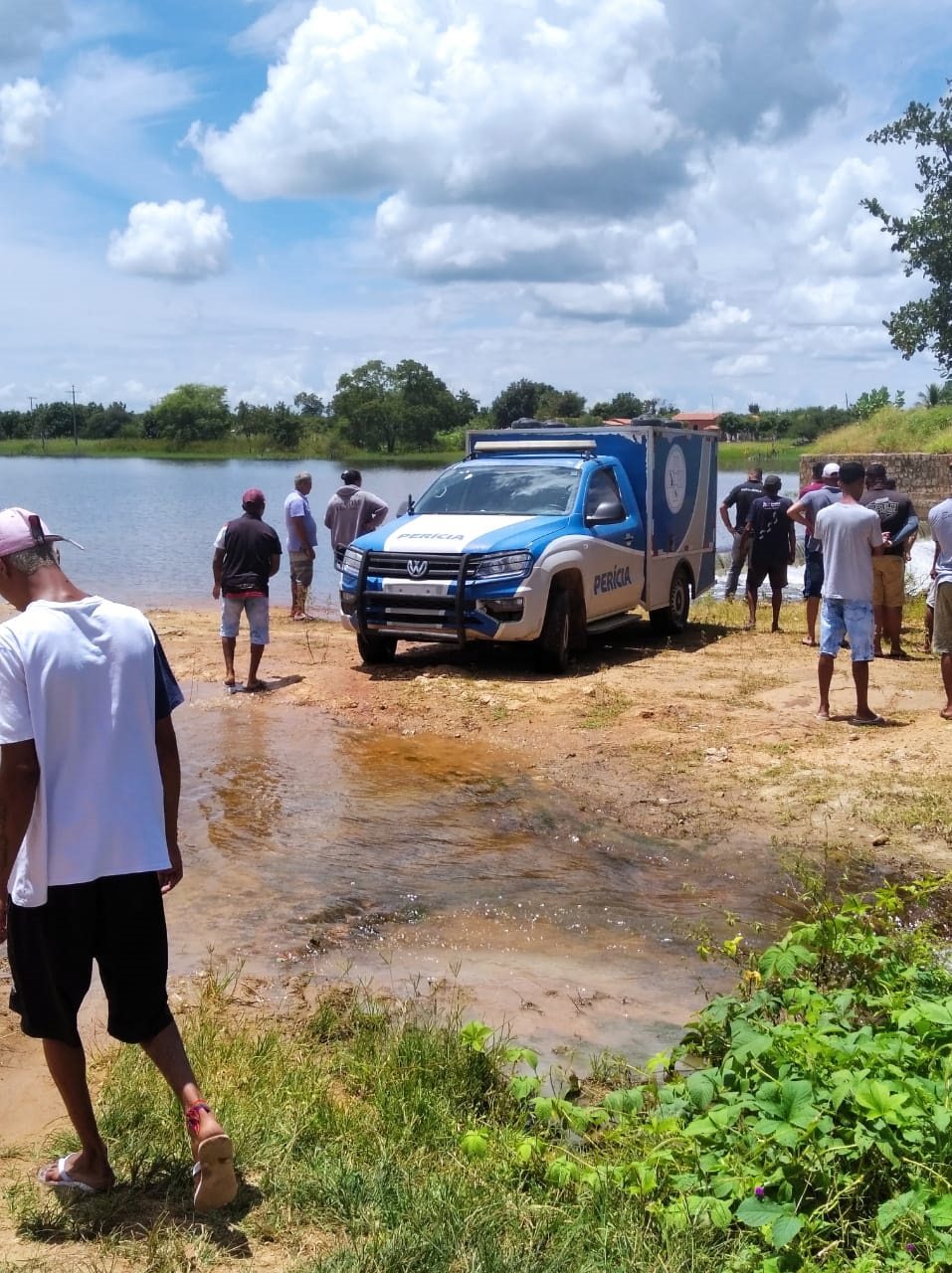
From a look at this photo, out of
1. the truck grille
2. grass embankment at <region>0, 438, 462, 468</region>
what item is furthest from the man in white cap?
grass embankment at <region>0, 438, 462, 468</region>

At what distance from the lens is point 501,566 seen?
10492mm

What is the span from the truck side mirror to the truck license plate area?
1.74m

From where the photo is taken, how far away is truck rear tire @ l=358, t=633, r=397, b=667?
11461mm

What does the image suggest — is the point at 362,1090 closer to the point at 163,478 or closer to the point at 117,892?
the point at 117,892

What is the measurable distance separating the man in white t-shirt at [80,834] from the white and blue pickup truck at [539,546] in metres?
7.15

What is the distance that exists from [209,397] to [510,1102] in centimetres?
12145

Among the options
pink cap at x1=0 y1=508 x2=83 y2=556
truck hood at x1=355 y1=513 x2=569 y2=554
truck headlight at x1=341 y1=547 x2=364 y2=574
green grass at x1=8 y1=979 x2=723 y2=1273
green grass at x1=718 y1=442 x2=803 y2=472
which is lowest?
green grass at x1=8 y1=979 x2=723 y2=1273

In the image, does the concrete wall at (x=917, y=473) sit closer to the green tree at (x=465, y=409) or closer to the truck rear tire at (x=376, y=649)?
the truck rear tire at (x=376, y=649)

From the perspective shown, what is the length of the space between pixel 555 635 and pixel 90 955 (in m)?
7.80

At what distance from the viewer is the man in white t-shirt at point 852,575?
8.88 metres

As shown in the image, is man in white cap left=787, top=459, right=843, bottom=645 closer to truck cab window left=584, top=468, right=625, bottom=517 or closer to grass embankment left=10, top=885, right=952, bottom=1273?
truck cab window left=584, top=468, right=625, bottom=517

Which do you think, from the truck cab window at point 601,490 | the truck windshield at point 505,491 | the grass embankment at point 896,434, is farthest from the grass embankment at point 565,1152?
the grass embankment at point 896,434

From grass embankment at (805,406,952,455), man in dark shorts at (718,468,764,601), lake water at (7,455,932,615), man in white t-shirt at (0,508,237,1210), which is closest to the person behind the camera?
man in white t-shirt at (0,508,237,1210)

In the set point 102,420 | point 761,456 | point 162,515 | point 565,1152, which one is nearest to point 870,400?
point 761,456
